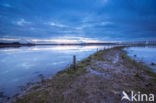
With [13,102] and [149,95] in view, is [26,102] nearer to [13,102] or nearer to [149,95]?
[13,102]

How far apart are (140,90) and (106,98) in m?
2.36

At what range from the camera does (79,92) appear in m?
4.12

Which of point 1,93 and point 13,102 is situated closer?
point 13,102

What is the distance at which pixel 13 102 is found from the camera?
3654 millimetres

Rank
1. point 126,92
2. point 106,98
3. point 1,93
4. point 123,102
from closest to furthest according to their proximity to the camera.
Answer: point 123,102
point 106,98
point 126,92
point 1,93

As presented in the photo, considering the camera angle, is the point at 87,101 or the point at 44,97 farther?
the point at 44,97

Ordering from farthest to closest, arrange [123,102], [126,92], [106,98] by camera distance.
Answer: [126,92] → [106,98] → [123,102]

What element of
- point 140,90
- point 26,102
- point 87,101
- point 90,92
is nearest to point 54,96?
point 26,102

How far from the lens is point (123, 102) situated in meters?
3.36

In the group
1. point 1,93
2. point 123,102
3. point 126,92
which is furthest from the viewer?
point 1,93

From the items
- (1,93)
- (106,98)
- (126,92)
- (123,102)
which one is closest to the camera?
(123,102)

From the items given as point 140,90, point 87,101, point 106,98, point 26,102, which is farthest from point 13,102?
point 140,90

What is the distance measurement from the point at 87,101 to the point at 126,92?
246 cm

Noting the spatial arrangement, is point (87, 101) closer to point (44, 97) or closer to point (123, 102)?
point (123, 102)
